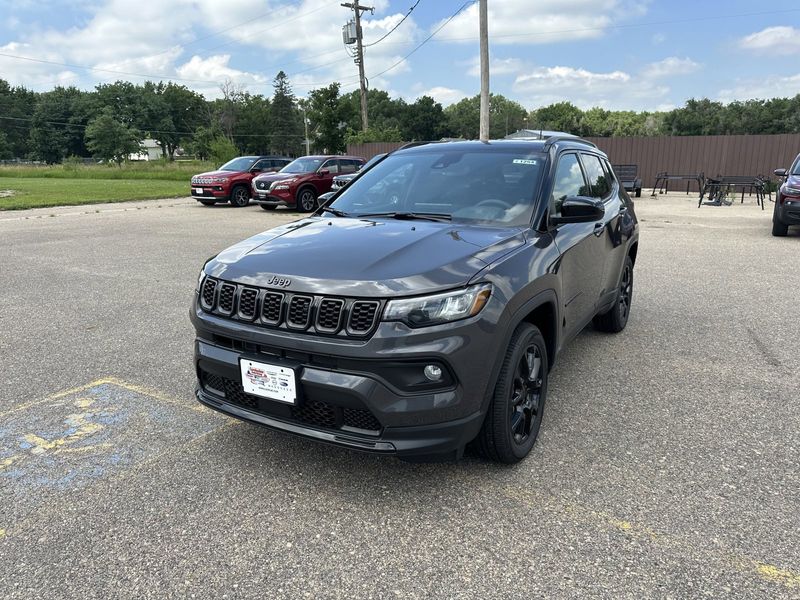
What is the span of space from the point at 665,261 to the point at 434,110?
10237cm

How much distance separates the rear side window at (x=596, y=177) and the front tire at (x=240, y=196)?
51.2ft

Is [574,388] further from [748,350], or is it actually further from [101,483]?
[101,483]

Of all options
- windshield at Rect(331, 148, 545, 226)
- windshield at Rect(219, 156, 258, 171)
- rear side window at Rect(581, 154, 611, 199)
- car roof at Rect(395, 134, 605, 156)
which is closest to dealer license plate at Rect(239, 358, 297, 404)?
windshield at Rect(331, 148, 545, 226)

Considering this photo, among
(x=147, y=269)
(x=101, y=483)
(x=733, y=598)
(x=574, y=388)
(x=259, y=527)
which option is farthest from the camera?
(x=147, y=269)

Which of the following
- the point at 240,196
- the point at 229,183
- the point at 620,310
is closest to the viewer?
the point at 620,310

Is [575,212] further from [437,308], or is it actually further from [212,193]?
[212,193]

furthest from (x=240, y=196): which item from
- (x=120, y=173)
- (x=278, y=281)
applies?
(x=120, y=173)

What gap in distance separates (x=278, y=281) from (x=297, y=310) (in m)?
0.19

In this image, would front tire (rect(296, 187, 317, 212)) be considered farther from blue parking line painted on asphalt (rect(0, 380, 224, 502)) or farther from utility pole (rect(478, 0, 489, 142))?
blue parking line painted on asphalt (rect(0, 380, 224, 502))

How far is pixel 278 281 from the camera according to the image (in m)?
2.67

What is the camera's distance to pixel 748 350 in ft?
15.9

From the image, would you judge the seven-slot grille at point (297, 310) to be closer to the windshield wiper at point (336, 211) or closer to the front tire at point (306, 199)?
the windshield wiper at point (336, 211)

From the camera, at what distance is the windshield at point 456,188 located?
3.50 metres

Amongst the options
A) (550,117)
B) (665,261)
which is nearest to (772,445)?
(665,261)
